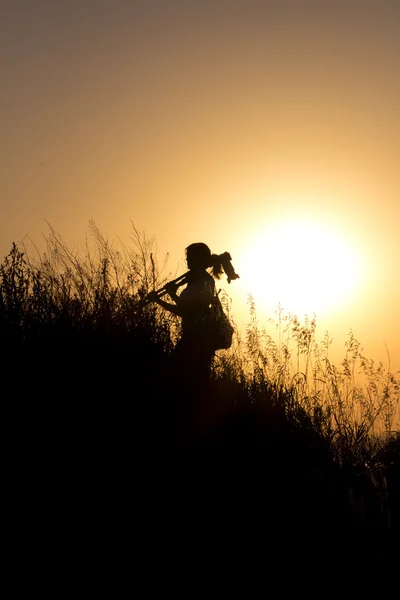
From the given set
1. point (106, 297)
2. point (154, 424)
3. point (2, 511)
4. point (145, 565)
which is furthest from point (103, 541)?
point (106, 297)

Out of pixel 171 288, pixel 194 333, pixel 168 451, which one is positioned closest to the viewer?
pixel 168 451

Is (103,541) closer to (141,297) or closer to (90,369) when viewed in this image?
(90,369)

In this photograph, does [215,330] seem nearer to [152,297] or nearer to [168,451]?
[152,297]

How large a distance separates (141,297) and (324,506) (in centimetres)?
263

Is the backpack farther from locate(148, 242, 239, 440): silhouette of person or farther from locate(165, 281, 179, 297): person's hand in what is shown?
locate(165, 281, 179, 297): person's hand

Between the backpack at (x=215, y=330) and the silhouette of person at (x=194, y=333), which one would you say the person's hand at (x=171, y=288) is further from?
the backpack at (x=215, y=330)

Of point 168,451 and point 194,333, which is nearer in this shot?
point 168,451

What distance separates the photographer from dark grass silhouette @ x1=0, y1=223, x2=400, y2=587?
4.34m

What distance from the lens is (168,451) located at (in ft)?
16.3

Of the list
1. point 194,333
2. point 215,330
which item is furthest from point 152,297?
point 215,330

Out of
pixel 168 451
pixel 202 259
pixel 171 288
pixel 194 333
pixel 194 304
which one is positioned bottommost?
pixel 168 451

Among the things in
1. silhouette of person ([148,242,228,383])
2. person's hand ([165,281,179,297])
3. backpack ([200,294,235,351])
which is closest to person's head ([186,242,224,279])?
silhouette of person ([148,242,228,383])

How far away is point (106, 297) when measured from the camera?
21.1 ft

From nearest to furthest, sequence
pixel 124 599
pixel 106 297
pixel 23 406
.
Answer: pixel 124 599
pixel 23 406
pixel 106 297
